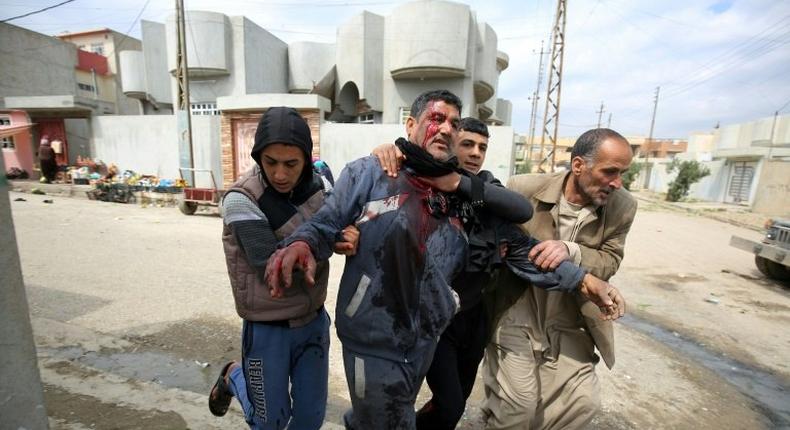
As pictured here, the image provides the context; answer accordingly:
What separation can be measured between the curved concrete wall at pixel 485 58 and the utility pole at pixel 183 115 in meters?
12.3

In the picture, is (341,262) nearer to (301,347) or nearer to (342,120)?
(301,347)

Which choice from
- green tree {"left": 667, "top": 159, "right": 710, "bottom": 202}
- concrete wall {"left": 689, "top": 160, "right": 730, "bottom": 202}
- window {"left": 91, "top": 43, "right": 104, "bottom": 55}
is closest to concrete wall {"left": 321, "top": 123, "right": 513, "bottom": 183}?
green tree {"left": 667, "top": 159, "right": 710, "bottom": 202}

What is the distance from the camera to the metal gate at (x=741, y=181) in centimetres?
2236

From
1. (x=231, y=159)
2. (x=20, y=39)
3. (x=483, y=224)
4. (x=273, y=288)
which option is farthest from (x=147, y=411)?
(x=20, y=39)

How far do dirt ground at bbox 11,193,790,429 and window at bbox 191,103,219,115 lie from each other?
40.0ft

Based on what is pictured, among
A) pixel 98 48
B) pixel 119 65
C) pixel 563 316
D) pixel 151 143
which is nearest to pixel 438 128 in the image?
pixel 563 316

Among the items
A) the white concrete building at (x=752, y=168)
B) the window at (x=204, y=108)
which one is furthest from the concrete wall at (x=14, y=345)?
the white concrete building at (x=752, y=168)

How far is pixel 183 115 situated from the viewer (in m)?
13.5

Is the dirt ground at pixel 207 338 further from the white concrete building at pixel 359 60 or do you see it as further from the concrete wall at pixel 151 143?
the white concrete building at pixel 359 60

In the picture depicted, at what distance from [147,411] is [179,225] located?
7.82m

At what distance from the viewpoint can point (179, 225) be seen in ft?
30.8

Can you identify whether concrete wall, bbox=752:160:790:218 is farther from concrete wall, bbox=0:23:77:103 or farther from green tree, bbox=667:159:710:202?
concrete wall, bbox=0:23:77:103

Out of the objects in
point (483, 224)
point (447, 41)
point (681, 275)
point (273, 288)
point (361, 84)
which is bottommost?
point (681, 275)

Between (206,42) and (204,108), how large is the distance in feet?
10.0
